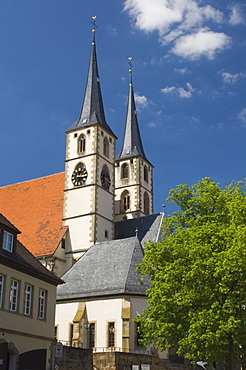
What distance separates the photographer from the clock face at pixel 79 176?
135 feet

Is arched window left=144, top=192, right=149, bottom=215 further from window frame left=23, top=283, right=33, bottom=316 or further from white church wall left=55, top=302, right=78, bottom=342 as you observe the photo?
window frame left=23, top=283, right=33, bottom=316

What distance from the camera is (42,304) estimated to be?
2272 centimetres

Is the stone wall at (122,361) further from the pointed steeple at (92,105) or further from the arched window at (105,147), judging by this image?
the pointed steeple at (92,105)

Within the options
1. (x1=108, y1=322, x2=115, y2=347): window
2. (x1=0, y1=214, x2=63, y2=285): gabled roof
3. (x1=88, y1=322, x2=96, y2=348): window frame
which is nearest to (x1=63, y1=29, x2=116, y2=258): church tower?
(x1=88, y1=322, x2=96, y2=348): window frame

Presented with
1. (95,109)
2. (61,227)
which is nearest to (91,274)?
(61,227)

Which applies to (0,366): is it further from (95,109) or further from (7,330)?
(95,109)

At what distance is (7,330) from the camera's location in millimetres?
19359

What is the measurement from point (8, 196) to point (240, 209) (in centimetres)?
2904

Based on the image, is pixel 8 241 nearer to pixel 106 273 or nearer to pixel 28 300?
pixel 28 300

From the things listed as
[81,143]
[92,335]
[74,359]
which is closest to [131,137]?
[81,143]

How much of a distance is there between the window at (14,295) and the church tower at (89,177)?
1707 centimetres

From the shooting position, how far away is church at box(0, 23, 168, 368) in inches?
1139

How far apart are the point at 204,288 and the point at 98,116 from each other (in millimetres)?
25234

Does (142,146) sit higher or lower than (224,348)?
higher
